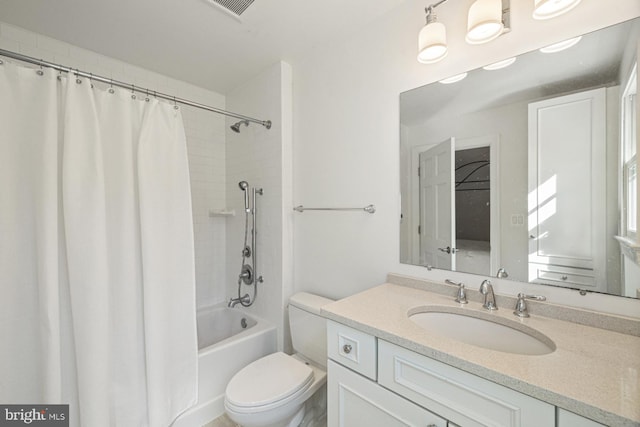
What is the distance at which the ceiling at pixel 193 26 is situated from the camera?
1435mm

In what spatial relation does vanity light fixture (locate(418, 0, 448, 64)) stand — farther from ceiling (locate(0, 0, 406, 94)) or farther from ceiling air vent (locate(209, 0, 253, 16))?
ceiling air vent (locate(209, 0, 253, 16))

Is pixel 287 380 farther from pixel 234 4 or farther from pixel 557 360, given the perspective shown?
pixel 234 4

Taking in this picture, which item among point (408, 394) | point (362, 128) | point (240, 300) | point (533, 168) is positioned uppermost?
point (362, 128)

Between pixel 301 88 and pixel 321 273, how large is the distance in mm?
1368

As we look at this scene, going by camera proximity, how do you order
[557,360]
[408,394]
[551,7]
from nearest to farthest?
[557,360] < [408,394] < [551,7]

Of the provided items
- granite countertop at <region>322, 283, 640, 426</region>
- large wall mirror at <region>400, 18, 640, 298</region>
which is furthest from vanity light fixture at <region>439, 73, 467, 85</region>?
granite countertop at <region>322, 283, 640, 426</region>

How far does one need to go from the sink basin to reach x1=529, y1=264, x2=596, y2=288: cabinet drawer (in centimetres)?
24

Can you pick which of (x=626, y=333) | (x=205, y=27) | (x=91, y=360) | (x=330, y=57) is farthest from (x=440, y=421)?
(x=205, y=27)

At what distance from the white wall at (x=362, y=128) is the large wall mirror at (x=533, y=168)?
71mm

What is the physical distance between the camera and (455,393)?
2.43 feet

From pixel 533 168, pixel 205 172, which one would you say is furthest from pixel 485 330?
pixel 205 172

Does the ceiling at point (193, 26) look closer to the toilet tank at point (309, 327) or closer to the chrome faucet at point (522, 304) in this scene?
the chrome faucet at point (522, 304)

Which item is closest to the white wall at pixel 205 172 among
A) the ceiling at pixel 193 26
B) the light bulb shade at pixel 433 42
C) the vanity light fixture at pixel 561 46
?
the ceiling at pixel 193 26

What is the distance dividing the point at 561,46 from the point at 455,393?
128 centimetres
